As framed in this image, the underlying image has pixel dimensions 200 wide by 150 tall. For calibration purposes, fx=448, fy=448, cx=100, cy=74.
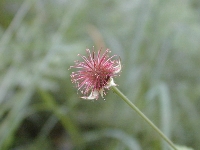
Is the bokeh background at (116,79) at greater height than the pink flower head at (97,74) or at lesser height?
greater

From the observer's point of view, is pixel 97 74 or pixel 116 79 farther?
pixel 116 79

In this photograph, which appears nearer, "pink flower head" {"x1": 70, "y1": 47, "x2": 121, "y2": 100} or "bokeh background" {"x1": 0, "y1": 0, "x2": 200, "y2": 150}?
"pink flower head" {"x1": 70, "y1": 47, "x2": 121, "y2": 100}

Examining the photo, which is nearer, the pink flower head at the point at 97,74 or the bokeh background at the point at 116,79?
the pink flower head at the point at 97,74

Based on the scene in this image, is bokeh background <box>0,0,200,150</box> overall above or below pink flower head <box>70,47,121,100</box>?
above

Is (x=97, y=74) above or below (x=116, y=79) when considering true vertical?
below

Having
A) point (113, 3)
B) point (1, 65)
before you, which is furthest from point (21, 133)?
point (113, 3)

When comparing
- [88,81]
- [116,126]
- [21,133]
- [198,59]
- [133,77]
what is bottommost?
[88,81]

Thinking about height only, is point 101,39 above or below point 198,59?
below

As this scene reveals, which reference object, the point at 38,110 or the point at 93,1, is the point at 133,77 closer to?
the point at 38,110
